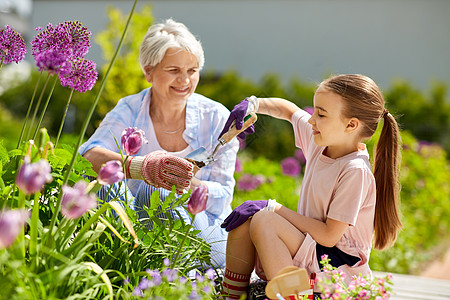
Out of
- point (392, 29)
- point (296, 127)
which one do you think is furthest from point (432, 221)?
point (392, 29)

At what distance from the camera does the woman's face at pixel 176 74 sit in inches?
95.5

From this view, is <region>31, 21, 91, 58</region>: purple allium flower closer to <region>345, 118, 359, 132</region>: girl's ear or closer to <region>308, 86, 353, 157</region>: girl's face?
<region>308, 86, 353, 157</region>: girl's face

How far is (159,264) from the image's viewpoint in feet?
5.46

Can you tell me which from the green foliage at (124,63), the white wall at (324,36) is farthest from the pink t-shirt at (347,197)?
the white wall at (324,36)

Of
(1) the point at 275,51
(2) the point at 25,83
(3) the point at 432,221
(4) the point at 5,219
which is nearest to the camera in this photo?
(4) the point at 5,219

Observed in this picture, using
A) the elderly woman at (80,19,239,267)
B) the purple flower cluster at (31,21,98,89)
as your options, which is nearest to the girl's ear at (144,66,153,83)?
the elderly woman at (80,19,239,267)

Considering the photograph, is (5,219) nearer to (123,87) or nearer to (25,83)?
(123,87)

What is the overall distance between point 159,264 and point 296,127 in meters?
0.86

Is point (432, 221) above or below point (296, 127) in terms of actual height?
below

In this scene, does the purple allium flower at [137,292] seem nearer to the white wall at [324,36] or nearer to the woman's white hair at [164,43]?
the woman's white hair at [164,43]

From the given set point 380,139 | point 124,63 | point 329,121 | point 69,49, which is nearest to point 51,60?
point 69,49

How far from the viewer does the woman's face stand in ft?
7.96

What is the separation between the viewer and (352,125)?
1.89 m

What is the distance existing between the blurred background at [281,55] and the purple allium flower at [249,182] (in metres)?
2.28
